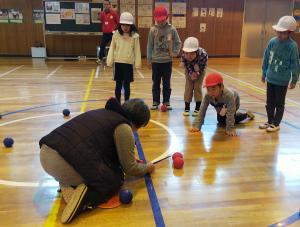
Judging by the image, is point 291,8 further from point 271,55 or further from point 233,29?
point 271,55

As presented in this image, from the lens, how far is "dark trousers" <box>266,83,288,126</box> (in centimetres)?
352

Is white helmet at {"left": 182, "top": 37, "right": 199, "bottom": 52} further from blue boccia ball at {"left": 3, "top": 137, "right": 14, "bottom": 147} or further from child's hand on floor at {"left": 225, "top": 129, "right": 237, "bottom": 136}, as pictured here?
blue boccia ball at {"left": 3, "top": 137, "right": 14, "bottom": 147}

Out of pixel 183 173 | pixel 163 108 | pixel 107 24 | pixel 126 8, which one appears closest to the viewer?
pixel 183 173

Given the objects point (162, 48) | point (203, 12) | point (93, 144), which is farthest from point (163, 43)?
point (203, 12)

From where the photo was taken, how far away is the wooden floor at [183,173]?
2031mm

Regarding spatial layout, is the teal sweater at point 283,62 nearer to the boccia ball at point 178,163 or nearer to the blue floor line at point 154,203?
the boccia ball at point 178,163

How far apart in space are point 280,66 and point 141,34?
853 cm

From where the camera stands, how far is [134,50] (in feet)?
14.1

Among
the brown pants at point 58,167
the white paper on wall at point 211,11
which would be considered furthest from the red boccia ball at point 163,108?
the white paper on wall at point 211,11

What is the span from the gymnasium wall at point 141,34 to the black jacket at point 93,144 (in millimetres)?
9375

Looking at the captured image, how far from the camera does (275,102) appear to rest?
365 centimetres

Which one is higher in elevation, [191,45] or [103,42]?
[191,45]

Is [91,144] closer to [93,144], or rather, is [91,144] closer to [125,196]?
[93,144]

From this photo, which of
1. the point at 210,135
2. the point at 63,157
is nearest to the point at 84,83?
the point at 210,135
